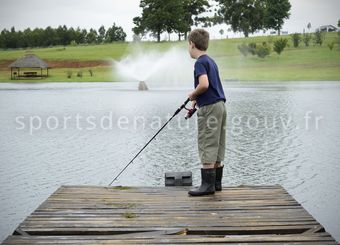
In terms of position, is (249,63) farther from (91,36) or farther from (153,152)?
(91,36)

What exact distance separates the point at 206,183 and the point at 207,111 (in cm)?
88

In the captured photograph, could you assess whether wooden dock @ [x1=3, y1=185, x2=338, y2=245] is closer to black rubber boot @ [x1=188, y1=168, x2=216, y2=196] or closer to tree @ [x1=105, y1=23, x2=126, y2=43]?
black rubber boot @ [x1=188, y1=168, x2=216, y2=196]

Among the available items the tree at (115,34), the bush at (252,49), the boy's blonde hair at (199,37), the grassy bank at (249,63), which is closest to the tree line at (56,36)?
the tree at (115,34)

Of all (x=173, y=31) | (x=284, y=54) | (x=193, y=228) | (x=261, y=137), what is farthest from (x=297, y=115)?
(x=173, y=31)

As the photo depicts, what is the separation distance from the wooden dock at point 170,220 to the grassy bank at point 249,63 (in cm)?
4841

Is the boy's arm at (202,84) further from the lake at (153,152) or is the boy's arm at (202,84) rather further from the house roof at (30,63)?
the house roof at (30,63)

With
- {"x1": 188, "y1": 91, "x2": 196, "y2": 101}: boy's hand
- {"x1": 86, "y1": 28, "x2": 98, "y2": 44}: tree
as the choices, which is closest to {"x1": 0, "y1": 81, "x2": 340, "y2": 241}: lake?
{"x1": 188, "y1": 91, "x2": 196, "y2": 101}: boy's hand

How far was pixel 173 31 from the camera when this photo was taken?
104 meters

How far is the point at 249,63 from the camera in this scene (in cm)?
6844

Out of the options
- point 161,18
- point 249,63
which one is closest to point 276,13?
point 161,18

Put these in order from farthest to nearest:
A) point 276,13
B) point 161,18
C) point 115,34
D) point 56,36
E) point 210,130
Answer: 1. point 115,34
2. point 56,36
3. point 276,13
4. point 161,18
5. point 210,130

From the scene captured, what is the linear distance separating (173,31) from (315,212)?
98.1 meters

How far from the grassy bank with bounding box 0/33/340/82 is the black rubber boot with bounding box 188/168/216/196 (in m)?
48.2

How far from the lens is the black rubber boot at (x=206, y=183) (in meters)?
6.25
